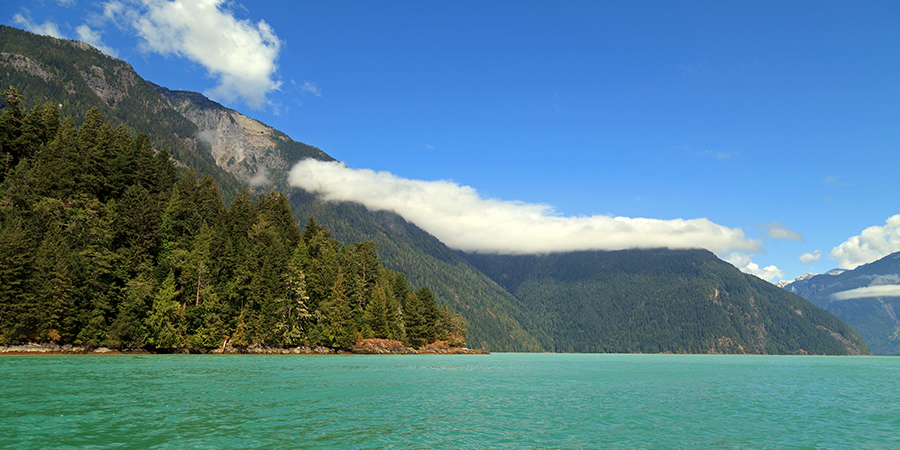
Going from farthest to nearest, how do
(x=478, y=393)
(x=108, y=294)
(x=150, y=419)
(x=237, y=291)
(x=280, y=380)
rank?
(x=237, y=291)
(x=108, y=294)
(x=280, y=380)
(x=478, y=393)
(x=150, y=419)

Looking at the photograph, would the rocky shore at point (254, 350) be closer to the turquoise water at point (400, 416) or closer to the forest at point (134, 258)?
the forest at point (134, 258)

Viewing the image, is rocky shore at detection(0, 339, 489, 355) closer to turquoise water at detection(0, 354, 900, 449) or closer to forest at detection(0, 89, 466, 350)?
forest at detection(0, 89, 466, 350)

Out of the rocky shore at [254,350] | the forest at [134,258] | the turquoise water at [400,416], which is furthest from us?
the forest at [134,258]

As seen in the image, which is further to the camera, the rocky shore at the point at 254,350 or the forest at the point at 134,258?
the forest at the point at 134,258

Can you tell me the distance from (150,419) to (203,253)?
88.5m

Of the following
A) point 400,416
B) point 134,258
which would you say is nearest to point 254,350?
point 134,258

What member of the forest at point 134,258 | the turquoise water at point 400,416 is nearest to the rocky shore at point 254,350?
the forest at point 134,258

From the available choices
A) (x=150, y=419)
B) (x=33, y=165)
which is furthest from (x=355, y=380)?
(x=33, y=165)

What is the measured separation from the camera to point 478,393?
160ft

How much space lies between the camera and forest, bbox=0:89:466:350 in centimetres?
8988

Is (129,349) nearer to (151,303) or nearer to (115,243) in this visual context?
(151,303)

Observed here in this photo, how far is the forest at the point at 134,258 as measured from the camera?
89.9 metres

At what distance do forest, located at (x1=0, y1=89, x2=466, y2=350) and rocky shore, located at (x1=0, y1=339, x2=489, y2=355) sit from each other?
1.32 m

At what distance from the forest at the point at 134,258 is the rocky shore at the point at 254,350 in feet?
4.34
